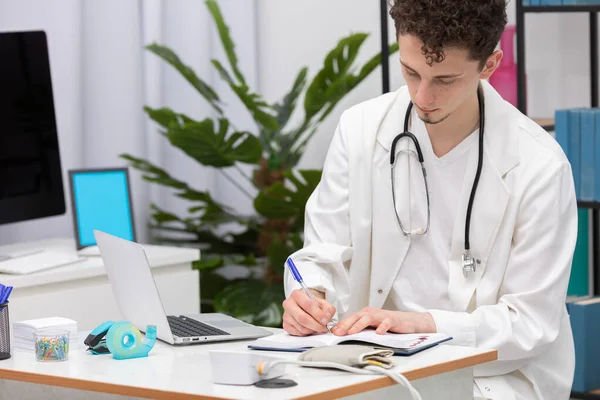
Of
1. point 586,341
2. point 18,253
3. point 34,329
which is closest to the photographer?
point 34,329

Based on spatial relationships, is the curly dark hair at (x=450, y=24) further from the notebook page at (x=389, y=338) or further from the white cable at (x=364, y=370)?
the white cable at (x=364, y=370)

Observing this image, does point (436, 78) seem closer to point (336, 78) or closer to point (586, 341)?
point (586, 341)

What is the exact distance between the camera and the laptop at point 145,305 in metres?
1.82

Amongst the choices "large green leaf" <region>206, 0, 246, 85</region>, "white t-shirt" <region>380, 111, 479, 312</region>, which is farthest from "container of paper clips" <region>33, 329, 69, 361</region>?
"large green leaf" <region>206, 0, 246, 85</region>

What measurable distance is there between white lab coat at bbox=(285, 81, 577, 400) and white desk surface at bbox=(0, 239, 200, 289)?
2.91 feet

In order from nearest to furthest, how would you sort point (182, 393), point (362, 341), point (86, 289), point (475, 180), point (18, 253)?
Answer: point (182, 393) < point (362, 341) < point (475, 180) < point (86, 289) < point (18, 253)

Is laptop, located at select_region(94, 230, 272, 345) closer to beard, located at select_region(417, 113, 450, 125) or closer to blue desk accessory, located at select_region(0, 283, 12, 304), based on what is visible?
blue desk accessory, located at select_region(0, 283, 12, 304)

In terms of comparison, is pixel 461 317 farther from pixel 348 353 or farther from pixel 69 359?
pixel 69 359

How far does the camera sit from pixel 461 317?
1.92 m

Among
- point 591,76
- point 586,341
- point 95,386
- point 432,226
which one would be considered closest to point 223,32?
point 591,76

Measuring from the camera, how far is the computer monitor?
299cm

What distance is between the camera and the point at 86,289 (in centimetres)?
288

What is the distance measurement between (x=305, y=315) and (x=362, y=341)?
162mm

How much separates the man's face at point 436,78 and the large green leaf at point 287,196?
147cm
